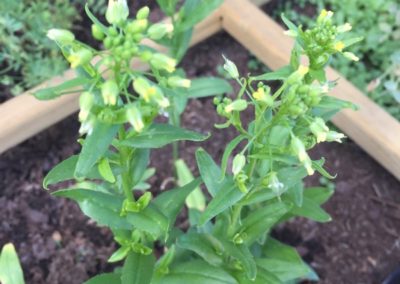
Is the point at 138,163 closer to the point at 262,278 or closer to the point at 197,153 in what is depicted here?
the point at 197,153

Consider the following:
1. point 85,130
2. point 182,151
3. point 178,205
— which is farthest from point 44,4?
point 85,130

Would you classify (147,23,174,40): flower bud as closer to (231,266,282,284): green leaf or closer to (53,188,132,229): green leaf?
(53,188,132,229): green leaf

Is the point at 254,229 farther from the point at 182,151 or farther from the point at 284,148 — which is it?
the point at 182,151

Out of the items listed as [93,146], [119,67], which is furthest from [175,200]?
[119,67]

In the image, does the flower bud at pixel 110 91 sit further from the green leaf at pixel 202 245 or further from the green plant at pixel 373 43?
the green plant at pixel 373 43

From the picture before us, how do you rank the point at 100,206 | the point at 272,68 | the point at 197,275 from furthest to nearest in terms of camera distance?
1. the point at 272,68
2. the point at 197,275
3. the point at 100,206

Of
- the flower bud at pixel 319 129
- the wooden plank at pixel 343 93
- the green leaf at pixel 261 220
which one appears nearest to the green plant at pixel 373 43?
the wooden plank at pixel 343 93
